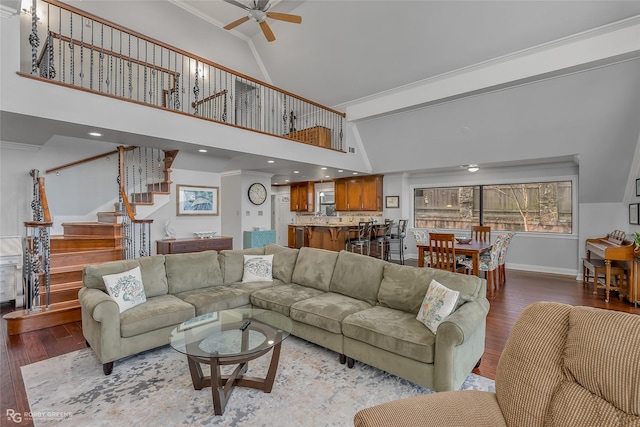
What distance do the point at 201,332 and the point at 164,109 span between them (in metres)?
3.15

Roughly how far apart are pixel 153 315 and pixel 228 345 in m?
1.09

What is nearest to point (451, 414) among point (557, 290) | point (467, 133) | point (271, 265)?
point (271, 265)

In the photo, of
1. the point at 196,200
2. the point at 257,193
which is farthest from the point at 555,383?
the point at 257,193

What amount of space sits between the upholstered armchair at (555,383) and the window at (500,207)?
6.71m

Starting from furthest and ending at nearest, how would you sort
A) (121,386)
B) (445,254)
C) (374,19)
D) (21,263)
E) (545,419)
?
1. (374,19)
2. (445,254)
3. (21,263)
4. (121,386)
5. (545,419)

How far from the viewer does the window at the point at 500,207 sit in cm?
659

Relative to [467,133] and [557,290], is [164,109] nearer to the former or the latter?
[467,133]

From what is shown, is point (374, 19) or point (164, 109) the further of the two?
point (374, 19)

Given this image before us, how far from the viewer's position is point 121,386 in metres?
2.43

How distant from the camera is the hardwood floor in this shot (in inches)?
97.3

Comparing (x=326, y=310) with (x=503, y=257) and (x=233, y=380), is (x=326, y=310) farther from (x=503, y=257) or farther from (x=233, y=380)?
(x=503, y=257)

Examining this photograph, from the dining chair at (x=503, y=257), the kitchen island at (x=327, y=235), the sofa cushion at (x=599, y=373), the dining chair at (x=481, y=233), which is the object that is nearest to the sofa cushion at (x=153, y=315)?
the sofa cushion at (x=599, y=373)

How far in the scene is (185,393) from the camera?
91.3 inches

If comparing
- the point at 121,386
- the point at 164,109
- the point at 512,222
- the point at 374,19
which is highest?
the point at 374,19
